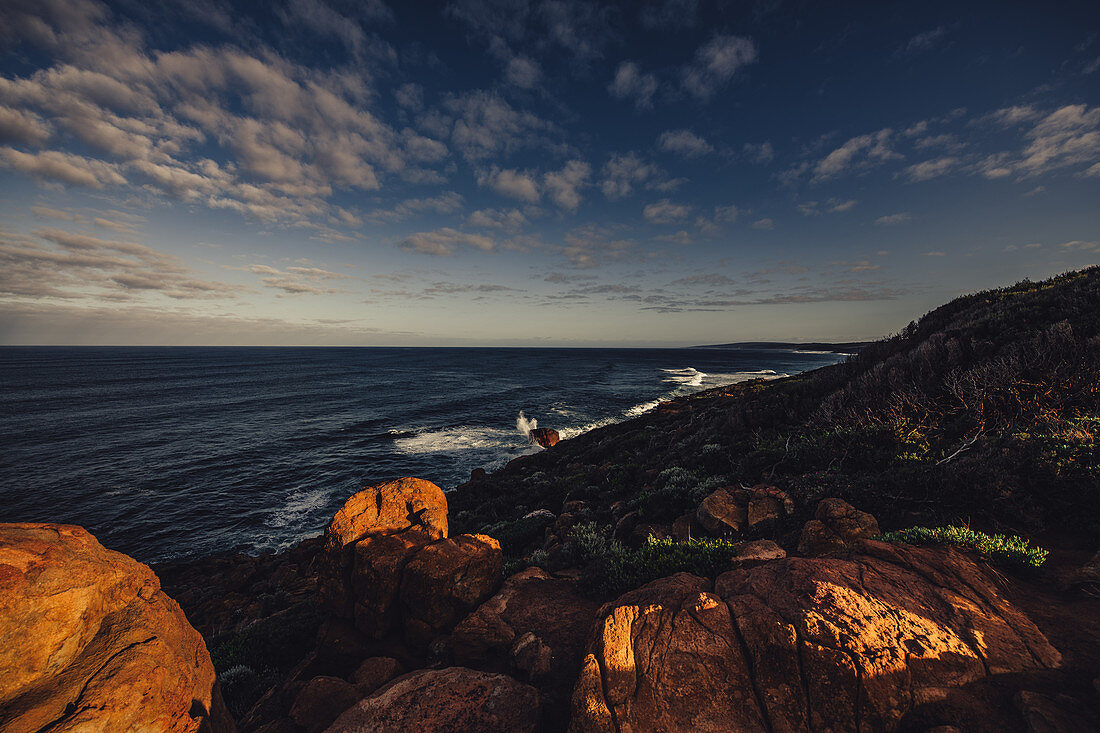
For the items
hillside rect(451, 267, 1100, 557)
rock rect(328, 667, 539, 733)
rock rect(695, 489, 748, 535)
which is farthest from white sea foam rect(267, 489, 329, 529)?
rock rect(695, 489, 748, 535)

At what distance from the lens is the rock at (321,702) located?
4984 mm

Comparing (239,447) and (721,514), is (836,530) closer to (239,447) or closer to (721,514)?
(721,514)

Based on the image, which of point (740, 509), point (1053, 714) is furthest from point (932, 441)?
point (1053, 714)

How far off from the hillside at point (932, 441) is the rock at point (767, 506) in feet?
0.97

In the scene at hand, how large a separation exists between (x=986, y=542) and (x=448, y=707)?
716 centimetres

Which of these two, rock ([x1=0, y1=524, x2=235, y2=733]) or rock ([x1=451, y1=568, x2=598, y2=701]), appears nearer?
rock ([x1=0, y1=524, x2=235, y2=733])

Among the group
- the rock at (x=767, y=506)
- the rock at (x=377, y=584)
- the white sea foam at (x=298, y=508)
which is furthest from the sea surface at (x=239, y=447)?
the rock at (x=767, y=506)

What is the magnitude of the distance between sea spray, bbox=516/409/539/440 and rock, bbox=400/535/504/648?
28369mm

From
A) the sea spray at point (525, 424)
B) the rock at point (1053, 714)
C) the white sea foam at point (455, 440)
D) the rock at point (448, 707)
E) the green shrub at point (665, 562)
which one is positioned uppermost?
the rock at point (1053, 714)

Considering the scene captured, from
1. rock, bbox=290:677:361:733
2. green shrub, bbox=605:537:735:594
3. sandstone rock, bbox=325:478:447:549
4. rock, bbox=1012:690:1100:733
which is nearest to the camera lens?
rock, bbox=1012:690:1100:733

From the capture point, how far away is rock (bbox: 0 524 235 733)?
3.33 metres

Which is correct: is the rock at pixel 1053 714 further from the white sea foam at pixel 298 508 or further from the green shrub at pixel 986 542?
the white sea foam at pixel 298 508

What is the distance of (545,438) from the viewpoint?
32562 mm

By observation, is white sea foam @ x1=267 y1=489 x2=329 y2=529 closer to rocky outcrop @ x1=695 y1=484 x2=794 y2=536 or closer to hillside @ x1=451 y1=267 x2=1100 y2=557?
hillside @ x1=451 y1=267 x2=1100 y2=557
